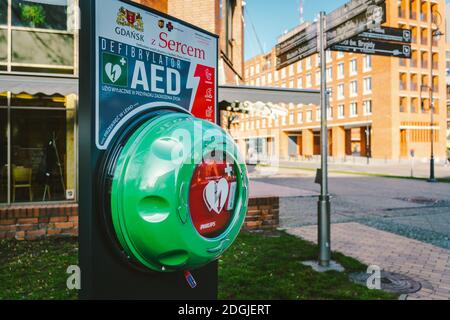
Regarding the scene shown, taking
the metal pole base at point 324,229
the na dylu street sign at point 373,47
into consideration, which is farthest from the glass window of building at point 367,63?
the metal pole base at point 324,229

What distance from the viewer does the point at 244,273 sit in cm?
475

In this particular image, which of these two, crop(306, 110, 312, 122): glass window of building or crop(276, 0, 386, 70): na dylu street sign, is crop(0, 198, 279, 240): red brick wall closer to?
crop(276, 0, 386, 70): na dylu street sign

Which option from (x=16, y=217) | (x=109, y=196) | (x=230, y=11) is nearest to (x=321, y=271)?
(x=109, y=196)

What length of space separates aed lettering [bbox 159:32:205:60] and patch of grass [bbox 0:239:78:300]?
304cm

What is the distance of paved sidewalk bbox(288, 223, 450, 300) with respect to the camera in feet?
15.0

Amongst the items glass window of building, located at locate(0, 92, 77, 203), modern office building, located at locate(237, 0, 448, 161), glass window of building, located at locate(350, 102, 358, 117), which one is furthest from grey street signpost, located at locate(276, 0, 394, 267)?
glass window of building, located at locate(350, 102, 358, 117)

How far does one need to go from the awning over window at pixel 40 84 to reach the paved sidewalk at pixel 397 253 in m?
4.81

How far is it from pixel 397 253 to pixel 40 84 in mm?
5950

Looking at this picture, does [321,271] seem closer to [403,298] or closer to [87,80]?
[403,298]

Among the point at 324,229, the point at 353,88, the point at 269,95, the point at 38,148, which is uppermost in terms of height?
the point at 353,88

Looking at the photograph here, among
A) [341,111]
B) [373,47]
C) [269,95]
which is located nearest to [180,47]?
[269,95]

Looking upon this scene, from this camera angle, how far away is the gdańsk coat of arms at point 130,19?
187cm

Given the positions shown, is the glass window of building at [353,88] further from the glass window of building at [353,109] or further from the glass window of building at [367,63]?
the glass window of building at [367,63]

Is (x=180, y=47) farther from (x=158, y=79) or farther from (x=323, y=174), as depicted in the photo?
(x=323, y=174)
